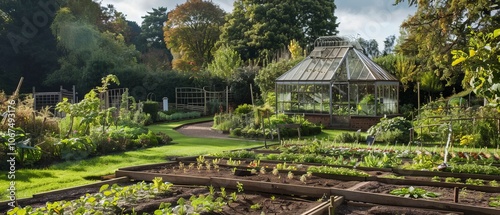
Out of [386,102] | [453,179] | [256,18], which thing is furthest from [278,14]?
[453,179]

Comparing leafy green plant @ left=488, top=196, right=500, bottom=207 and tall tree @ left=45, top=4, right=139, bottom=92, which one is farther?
tall tree @ left=45, top=4, right=139, bottom=92

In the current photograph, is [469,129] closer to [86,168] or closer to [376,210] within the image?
[376,210]

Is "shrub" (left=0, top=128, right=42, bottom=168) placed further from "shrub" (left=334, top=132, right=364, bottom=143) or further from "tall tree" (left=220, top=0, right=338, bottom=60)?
"tall tree" (left=220, top=0, right=338, bottom=60)

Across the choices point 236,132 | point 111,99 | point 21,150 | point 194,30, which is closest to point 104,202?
point 21,150

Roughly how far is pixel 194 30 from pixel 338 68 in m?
24.0

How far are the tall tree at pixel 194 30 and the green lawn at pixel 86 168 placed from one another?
28843 mm

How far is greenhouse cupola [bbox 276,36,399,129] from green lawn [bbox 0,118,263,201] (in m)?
6.81

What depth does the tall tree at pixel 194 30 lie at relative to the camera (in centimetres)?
4172

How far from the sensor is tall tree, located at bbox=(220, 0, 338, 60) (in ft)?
111

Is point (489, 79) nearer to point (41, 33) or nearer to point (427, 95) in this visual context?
point (427, 95)

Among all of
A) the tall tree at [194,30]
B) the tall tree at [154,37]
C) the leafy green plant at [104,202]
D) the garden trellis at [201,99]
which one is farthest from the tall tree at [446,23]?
the tall tree at [154,37]

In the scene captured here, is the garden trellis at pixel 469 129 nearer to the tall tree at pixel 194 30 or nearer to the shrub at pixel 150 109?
the shrub at pixel 150 109

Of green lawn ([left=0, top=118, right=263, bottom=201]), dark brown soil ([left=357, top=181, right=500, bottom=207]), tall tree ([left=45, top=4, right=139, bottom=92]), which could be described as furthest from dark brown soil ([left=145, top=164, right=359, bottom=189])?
tall tree ([left=45, top=4, right=139, bottom=92])

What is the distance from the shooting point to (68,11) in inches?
1166
